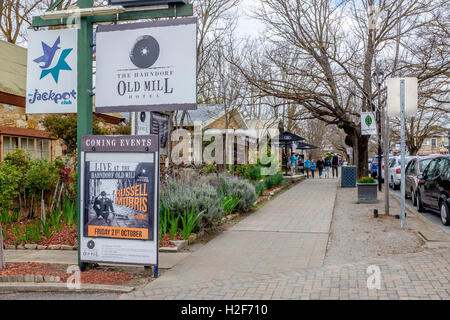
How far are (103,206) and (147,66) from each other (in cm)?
203

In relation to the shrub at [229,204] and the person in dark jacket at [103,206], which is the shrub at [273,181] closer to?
the shrub at [229,204]

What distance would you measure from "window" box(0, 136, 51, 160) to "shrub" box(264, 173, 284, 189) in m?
8.46

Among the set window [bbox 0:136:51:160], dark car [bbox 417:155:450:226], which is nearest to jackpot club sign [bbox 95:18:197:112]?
dark car [bbox 417:155:450:226]

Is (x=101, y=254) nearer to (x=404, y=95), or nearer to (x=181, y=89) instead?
(x=181, y=89)

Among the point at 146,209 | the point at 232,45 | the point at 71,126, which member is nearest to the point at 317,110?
the point at 232,45

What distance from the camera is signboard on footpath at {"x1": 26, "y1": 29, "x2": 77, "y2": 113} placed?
6.55 meters

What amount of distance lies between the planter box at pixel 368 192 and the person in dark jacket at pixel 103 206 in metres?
10.2

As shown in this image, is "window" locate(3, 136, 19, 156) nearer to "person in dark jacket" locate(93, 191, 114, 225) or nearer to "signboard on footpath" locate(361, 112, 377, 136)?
"person in dark jacket" locate(93, 191, 114, 225)

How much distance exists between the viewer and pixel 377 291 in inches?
205

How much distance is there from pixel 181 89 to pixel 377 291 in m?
3.57

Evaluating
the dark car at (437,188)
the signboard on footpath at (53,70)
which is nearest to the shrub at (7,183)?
the signboard on footpath at (53,70)

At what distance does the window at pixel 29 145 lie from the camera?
13.4 m

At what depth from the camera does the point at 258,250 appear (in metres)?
7.48

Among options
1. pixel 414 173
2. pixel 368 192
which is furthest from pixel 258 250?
pixel 414 173
